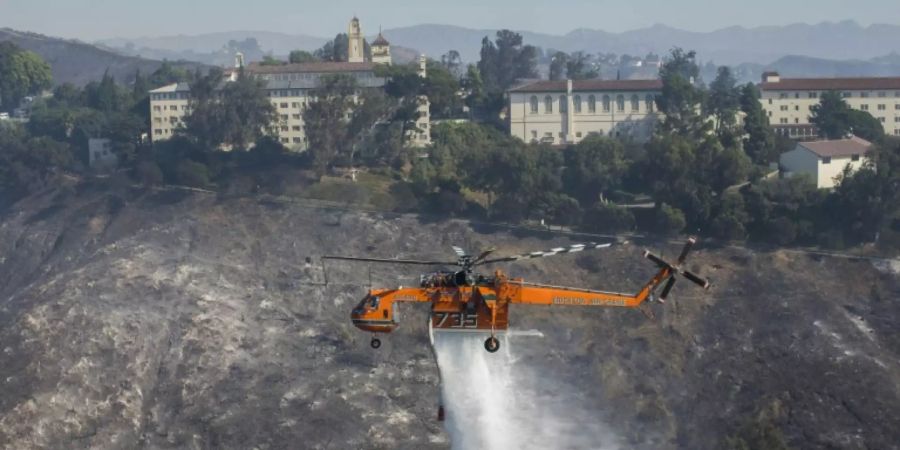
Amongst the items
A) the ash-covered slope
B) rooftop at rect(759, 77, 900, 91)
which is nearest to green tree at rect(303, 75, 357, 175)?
the ash-covered slope

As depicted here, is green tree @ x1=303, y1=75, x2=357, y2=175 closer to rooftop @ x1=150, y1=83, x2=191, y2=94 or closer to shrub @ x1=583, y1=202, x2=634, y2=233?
rooftop @ x1=150, y1=83, x2=191, y2=94

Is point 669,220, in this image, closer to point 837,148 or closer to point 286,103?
point 837,148

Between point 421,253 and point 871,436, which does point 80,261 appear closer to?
point 421,253

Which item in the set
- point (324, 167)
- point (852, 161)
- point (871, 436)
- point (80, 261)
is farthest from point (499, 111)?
point (871, 436)

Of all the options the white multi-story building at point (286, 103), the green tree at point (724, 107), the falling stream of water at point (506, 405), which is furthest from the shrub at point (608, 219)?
the white multi-story building at point (286, 103)

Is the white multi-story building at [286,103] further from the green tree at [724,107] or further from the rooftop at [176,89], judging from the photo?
the green tree at [724,107]

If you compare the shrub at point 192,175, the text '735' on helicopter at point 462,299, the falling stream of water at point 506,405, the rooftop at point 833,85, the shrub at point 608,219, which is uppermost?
the rooftop at point 833,85
